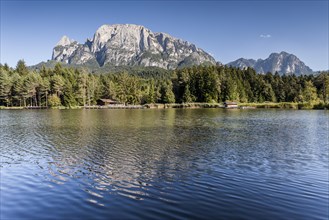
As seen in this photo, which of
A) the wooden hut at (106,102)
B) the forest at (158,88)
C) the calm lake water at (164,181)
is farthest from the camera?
the wooden hut at (106,102)

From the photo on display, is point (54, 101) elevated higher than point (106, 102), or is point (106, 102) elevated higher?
point (54, 101)

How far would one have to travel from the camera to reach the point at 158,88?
167750 mm

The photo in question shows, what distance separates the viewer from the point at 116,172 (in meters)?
19.5

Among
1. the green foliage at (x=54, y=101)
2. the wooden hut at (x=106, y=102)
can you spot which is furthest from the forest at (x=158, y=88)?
the wooden hut at (x=106, y=102)

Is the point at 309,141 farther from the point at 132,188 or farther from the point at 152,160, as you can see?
the point at 132,188

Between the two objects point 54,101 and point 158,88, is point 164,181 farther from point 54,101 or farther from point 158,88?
point 158,88

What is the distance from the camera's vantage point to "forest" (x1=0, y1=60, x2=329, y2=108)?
490 ft

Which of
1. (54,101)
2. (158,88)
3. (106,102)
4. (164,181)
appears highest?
(158,88)

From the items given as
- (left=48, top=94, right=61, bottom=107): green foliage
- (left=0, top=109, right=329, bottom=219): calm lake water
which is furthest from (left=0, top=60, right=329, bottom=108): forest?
(left=0, top=109, right=329, bottom=219): calm lake water

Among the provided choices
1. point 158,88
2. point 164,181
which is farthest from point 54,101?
point 164,181

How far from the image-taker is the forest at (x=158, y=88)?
150m

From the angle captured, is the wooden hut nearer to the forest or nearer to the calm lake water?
the forest

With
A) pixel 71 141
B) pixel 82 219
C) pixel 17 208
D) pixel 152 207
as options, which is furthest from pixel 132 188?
pixel 71 141

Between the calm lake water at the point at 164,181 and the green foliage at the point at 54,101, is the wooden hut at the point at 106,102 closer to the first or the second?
the green foliage at the point at 54,101
